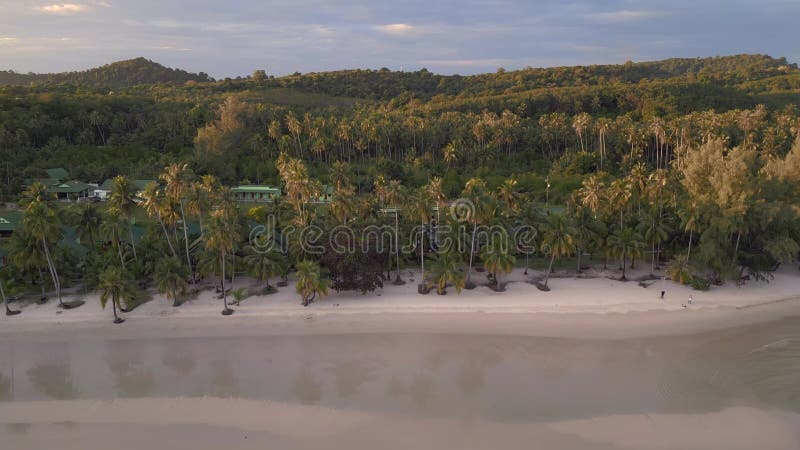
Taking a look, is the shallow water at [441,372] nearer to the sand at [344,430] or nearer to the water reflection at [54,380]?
the water reflection at [54,380]

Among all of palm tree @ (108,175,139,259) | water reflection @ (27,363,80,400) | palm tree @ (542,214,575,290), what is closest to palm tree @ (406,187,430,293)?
palm tree @ (542,214,575,290)

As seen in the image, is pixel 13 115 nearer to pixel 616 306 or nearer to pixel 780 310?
pixel 616 306

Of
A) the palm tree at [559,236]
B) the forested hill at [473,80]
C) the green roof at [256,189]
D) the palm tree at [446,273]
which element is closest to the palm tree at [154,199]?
the palm tree at [446,273]

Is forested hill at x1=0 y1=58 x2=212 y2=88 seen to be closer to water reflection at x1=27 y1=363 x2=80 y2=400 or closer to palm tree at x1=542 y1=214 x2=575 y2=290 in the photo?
water reflection at x1=27 y1=363 x2=80 y2=400

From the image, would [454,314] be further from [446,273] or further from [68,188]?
[68,188]

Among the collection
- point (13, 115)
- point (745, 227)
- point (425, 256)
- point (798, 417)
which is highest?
point (13, 115)

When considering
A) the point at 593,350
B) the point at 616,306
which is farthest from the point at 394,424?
the point at 616,306

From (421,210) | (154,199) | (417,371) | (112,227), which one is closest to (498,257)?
(421,210)
